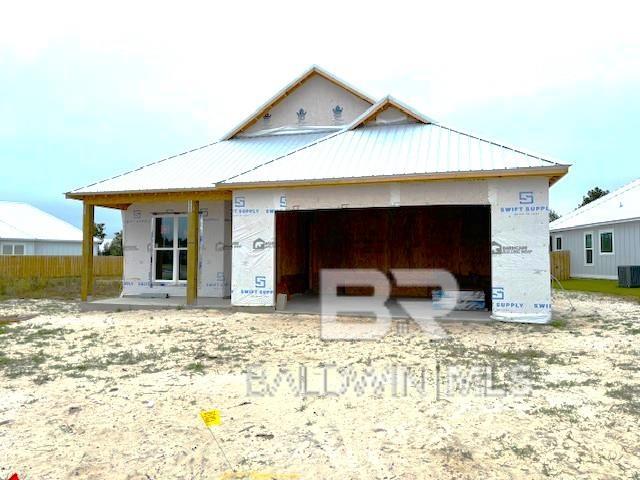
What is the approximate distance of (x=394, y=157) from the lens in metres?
11.1

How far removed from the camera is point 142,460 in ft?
11.6

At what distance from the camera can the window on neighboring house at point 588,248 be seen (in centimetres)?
2351

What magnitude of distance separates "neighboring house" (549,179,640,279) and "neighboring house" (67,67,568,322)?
10.5m

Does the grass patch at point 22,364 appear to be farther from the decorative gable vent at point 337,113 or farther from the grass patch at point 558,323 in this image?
the decorative gable vent at point 337,113

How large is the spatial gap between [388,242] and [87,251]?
28.4ft

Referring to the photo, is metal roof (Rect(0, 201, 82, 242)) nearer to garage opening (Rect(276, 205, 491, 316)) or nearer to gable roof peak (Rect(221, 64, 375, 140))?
gable roof peak (Rect(221, 64, 375, 140))

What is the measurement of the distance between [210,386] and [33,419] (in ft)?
5.62

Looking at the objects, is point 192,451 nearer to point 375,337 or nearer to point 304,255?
point 375,337

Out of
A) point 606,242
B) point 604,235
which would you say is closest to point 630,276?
point 606,242

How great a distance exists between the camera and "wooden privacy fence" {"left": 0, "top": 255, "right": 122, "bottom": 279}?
86.3ft

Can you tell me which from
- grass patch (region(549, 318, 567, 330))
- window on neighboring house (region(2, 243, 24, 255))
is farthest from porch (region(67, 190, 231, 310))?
window on neighboring house (region(2, 243, 24, 255))

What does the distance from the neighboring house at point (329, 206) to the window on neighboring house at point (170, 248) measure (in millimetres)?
33

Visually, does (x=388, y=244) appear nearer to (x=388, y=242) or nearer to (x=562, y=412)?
(x=388, y=242)

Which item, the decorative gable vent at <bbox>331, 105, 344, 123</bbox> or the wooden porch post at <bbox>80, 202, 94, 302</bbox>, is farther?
the decorative gable vent at <bbox>331, 105, 344, 123</bbox>
